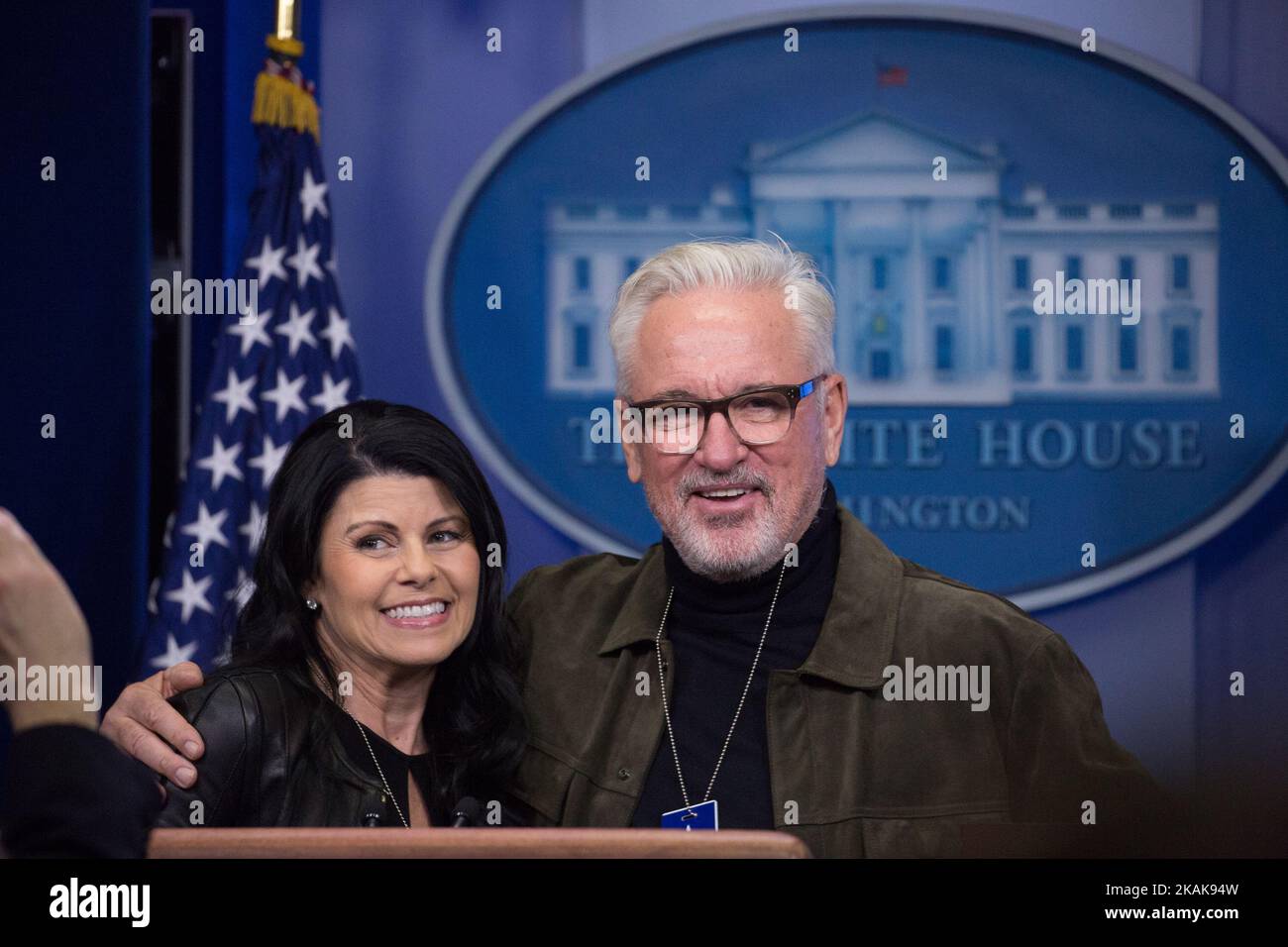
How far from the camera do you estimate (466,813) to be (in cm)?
227

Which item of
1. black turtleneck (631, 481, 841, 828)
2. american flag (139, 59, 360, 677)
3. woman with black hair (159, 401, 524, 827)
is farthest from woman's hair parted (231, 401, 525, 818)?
american flag (139, 59, 360, 677)

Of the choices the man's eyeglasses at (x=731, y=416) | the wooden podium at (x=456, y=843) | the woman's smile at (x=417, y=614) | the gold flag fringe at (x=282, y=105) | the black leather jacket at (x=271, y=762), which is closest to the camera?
the wooden podium at (x=456, y=843)

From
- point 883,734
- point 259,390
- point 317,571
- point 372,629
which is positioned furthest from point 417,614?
point 259,390

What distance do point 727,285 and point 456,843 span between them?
1313mm

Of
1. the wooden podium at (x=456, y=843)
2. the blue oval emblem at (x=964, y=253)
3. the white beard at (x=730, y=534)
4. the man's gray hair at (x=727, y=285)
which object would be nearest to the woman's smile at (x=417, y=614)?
the white beard at (x=730, y=534)

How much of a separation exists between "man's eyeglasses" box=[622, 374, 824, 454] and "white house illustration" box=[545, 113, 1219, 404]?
0.97m

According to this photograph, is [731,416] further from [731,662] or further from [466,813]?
[466,813]

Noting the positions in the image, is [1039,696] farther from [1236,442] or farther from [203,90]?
[203,90]

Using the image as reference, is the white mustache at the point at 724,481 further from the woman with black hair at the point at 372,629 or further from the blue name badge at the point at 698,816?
the blue name badge at the point at 698,816

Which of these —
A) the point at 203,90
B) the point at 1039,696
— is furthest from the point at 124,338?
the point at 1039,696

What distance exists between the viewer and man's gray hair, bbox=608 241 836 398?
2602mm

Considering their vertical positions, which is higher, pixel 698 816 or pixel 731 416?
pixel 731 416

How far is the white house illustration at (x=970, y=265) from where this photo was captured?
3.44 meters
